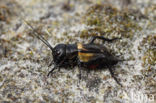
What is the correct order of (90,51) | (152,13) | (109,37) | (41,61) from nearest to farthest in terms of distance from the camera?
(90,51) < (41,61) < (109,37) < (152,13)

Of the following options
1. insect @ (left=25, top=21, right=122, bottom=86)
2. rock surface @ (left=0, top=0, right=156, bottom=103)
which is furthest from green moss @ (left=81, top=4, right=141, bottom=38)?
insect @ (left=25, top=21, right=122, bottom=86)

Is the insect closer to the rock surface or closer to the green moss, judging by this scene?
the rock surface

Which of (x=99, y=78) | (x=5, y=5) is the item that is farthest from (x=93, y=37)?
(x=5, y=5)

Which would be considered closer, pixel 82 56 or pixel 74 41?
pixel 82 56

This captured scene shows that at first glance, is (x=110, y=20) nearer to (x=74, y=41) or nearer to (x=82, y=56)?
(x=74, y=41)

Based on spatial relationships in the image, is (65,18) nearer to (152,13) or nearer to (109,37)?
(109,37)

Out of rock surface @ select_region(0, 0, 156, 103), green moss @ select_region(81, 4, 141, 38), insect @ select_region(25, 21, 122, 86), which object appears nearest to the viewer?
rock surface @ select_region(0, 0, 156, 103)

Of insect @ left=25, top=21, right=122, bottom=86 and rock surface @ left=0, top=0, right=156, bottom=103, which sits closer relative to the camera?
rock surface @ left=0, top=0, right=156, bottom=103

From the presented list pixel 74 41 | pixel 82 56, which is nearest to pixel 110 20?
pixel 74 41
